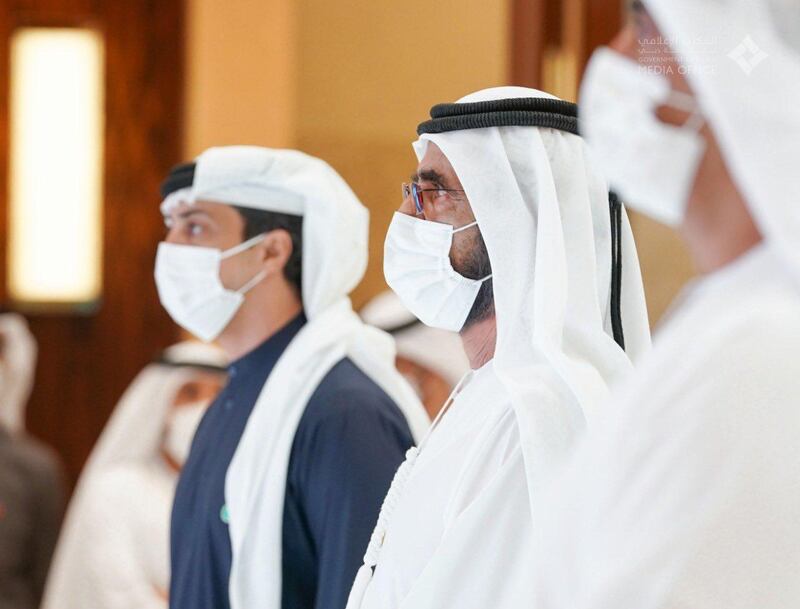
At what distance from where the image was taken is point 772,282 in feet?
4.13

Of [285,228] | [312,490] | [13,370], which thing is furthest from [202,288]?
[13,370]

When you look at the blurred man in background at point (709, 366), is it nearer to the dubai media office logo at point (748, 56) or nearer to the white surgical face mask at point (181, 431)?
the dubai media office logo at point (748, 56)

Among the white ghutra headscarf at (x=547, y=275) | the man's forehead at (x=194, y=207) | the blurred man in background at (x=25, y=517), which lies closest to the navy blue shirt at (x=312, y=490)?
the man's forehead at (x=194, y=207)

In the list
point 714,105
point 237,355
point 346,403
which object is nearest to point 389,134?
point 237,355

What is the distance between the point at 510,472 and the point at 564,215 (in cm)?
40

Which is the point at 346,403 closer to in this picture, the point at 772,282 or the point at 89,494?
the point at 772,282

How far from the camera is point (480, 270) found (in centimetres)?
217

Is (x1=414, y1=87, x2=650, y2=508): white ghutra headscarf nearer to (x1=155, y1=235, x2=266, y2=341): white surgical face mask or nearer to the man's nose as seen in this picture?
the man's nose

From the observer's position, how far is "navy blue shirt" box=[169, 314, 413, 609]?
2.59 m

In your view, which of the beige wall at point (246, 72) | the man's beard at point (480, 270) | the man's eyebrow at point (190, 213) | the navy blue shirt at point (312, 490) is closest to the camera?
the man's beard at point (480, 270)

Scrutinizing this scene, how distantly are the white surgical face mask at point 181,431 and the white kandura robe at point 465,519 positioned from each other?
342 cm

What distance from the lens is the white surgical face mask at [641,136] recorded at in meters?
1.29

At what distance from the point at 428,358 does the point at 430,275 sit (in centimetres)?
339

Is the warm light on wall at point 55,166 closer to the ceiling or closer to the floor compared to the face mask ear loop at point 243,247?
closer to the floor
